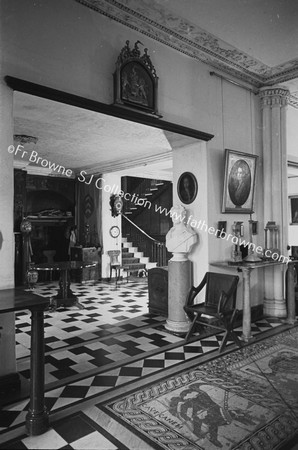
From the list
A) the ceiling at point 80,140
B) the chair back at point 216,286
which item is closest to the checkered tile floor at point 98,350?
the chair back at point 216,286

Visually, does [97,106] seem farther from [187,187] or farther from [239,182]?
[239,182]

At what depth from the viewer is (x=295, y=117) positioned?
7895mm

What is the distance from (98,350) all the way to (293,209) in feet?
34.5

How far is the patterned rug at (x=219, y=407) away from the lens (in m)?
2.67

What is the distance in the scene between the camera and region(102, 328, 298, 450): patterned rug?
267 cm

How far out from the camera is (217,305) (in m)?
5.02

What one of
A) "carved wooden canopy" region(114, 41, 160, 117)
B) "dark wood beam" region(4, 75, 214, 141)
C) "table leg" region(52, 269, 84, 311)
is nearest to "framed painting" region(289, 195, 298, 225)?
"dark wood beam" region(4, 75, 214, 141)

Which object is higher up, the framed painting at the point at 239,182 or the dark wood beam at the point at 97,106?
the dark wood beam at the point at 97,106

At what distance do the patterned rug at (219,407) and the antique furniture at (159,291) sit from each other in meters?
2.37

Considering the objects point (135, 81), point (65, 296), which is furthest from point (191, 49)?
point (65, 296)

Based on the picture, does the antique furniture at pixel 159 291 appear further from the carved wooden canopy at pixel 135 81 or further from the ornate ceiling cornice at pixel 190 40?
the ornate ceiling cornice at pixel 190 40

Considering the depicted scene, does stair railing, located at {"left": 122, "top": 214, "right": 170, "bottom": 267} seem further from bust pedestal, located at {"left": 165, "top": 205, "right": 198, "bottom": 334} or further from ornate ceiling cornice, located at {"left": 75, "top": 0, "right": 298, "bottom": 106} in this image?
ornate ceiling cornice, located at {"left": 75, "top": 0, "right": 298, "bottom": 106}

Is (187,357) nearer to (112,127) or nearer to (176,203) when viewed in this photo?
(176,203)

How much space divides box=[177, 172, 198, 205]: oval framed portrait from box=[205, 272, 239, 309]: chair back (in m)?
1.37
